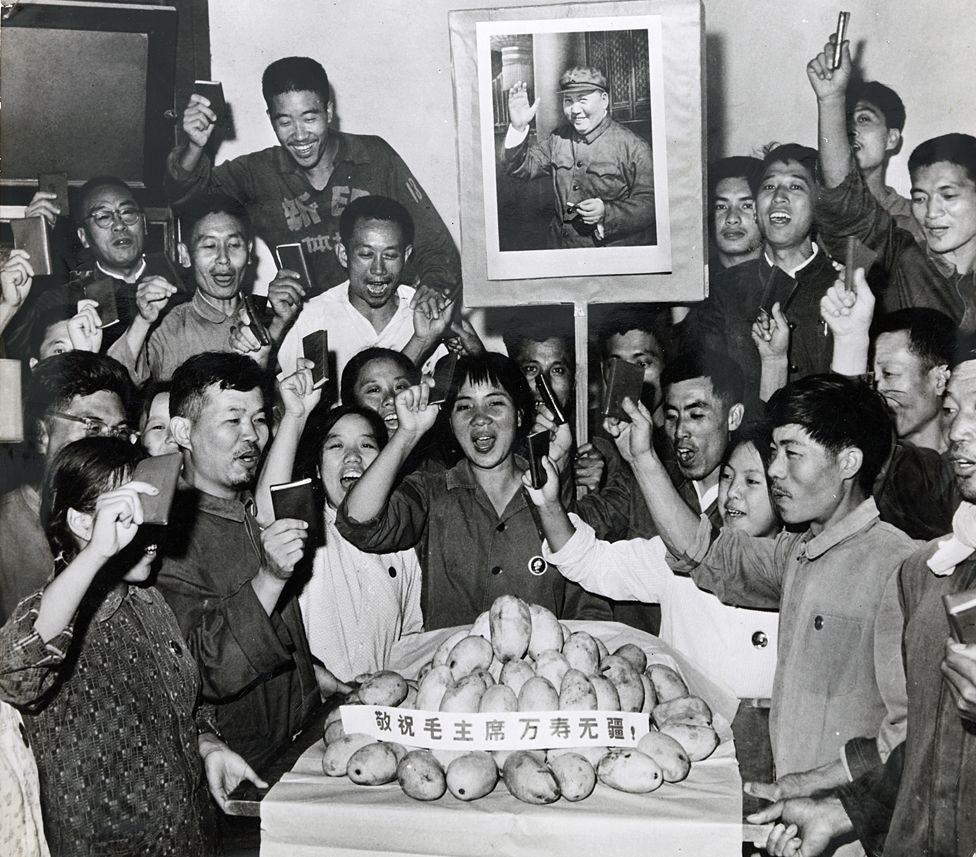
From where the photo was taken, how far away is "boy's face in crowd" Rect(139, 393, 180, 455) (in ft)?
9.64

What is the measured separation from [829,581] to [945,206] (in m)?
0.98

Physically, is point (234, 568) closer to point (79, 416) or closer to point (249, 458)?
point (249, 458)

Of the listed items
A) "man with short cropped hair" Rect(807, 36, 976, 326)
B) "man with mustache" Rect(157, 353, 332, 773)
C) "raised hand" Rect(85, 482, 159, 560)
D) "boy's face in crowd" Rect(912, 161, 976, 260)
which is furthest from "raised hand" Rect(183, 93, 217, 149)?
"boy's face in crowd" Rect(912, 161, 976, 260)

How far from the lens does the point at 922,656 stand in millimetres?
2598

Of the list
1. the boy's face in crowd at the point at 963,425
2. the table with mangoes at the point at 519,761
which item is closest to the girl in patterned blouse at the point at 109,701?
the table with mangoes at the point at 519,761

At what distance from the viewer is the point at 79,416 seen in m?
A: 2.95

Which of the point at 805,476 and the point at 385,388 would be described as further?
the point at 385,388

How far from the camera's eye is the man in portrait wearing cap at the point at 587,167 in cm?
281

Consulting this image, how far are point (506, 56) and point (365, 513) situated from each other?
1.25 m

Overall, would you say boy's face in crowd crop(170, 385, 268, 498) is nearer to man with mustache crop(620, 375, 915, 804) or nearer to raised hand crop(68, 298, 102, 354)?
raised hand crop(68, 298, 102, 354)

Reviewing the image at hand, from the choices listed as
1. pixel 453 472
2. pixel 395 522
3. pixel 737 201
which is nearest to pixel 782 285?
pixel 737 201

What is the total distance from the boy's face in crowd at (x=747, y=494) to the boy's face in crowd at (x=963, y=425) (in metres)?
0.45

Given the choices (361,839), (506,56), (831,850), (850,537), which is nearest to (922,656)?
(850,537)

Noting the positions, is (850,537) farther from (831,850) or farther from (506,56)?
(506,56)
